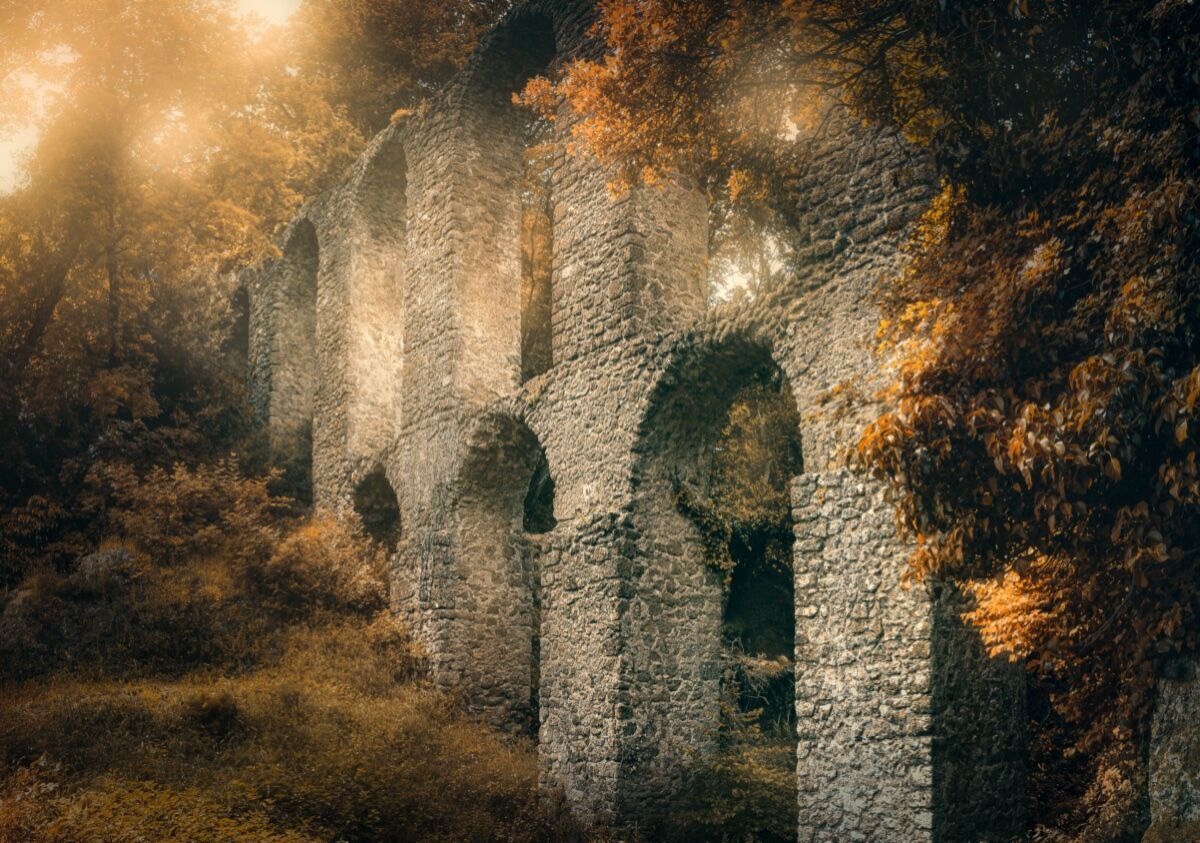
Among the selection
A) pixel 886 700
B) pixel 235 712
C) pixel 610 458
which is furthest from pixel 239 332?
pixel 886 700

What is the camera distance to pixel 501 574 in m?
13.7

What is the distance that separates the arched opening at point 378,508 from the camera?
15992 millimetres

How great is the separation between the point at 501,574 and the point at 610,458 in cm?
349

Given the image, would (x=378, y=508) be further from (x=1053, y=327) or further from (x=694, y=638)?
(x=1053, y=327)

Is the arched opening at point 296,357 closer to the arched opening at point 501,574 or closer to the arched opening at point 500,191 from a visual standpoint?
the arched opening at point 500,191

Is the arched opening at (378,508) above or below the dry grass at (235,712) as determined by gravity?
above

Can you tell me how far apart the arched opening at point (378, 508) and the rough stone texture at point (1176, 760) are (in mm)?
11869

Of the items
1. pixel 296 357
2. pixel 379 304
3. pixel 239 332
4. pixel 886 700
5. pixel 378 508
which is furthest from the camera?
pixel 239 332

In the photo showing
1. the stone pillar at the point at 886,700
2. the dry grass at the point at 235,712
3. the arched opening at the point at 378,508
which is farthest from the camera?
the arched opening at the point at 378,508

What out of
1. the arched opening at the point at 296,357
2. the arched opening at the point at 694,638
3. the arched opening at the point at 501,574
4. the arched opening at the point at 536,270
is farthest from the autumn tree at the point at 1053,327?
the arched opening at the point at 296,357

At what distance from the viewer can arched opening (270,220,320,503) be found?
1898 centimetres

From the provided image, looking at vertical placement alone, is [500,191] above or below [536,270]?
above

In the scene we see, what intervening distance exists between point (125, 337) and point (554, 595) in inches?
397

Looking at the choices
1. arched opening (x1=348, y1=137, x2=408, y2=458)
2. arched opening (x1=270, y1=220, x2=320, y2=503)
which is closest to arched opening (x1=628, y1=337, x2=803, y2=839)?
arched opening (x1=348, y1=137, x2=408, y2=458)
